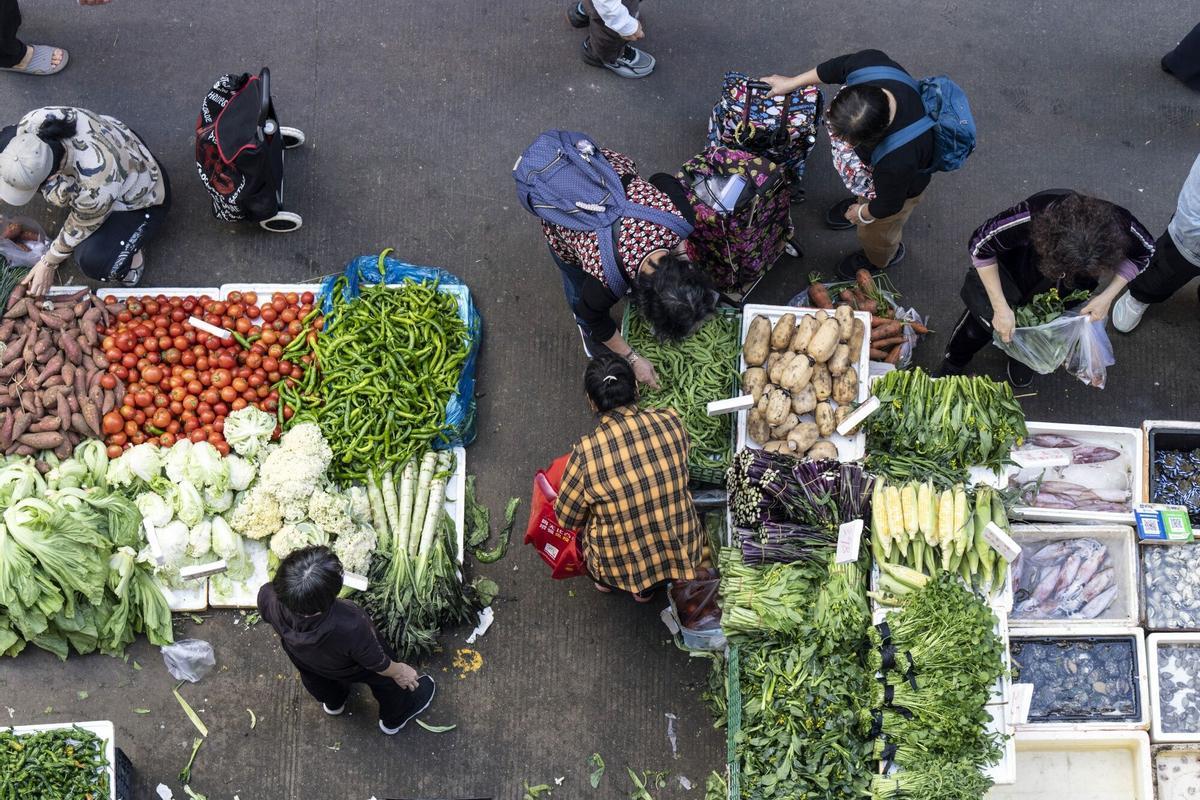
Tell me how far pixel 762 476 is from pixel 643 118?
2.43 m

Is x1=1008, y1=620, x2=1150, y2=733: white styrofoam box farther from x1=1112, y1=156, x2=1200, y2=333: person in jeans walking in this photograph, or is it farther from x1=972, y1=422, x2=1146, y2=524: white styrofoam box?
x1=1112, y1=156, x2=1200, y2=333: person in jeans walking

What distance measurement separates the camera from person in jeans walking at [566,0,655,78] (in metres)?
5.15

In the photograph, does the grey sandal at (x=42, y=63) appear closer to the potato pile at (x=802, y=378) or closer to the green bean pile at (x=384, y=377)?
the green bean pile at (x=384, y=377)

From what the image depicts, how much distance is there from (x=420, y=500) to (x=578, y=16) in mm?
2870

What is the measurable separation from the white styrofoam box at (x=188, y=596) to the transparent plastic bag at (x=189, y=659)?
17 centimetres

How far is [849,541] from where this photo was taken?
13.5ft

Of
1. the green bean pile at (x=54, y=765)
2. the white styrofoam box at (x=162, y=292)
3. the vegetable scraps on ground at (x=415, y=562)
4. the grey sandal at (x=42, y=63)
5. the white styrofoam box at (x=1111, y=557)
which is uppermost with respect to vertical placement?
the grey sandal at (x=42, y=63)

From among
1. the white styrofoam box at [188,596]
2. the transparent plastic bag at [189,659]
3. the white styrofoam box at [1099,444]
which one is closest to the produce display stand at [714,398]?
the white styrofoam box at [1099,444]

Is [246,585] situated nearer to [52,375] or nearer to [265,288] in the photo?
[52,375]

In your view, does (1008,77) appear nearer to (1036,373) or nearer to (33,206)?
(1036,373)

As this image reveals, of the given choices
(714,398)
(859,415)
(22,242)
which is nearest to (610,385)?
(714,398)

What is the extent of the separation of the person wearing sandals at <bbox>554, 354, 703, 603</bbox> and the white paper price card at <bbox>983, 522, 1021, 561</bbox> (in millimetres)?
1174

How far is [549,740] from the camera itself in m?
4.82

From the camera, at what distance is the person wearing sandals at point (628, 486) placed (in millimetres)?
3967
